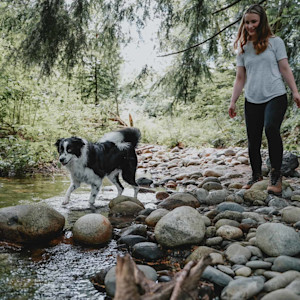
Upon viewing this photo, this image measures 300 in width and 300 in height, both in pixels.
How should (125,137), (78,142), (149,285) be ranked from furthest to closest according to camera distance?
(125,137) → (78,142) → (149,285)

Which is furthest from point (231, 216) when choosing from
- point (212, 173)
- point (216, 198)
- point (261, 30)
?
point (212, 173)

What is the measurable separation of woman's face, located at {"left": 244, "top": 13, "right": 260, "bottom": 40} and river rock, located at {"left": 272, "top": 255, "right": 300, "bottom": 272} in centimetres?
245

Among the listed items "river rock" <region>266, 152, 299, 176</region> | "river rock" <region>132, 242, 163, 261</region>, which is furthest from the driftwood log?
"river rock" <region>266, 152, 299, 176</region>

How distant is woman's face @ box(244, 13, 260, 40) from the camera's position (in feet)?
10.9

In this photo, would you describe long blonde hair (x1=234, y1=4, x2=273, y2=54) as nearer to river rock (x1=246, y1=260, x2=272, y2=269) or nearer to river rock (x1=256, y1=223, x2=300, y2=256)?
river rock (x1=256, y1=223, x2=300, y2=256)

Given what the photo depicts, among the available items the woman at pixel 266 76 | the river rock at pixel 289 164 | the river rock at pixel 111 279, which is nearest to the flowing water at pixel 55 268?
the river rock at pixel 111 279

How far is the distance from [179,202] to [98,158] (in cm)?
139

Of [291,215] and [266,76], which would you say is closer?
[291,215]

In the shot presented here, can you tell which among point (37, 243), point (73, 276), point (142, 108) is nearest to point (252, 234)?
point (73, 276)

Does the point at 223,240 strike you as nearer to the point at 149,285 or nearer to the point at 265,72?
the point at 149,285

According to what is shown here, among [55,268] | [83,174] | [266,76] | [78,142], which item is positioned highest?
[266,76]

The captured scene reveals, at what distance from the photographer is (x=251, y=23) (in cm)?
334

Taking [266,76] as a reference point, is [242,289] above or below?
below

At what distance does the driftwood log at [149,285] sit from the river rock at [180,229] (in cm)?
106
